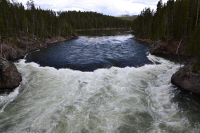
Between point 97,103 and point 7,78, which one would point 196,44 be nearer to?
point 97,103

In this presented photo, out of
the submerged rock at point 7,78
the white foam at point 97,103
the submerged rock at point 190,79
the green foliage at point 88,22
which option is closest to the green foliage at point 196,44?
the submerged rock at point 190,79

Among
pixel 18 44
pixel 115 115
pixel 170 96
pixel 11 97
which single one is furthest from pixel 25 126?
pixel 18 44

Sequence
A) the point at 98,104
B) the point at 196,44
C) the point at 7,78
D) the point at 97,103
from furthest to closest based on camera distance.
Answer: the point at 196,44 < the point at 7,78 < the point at 97,103 < the point at 98,104

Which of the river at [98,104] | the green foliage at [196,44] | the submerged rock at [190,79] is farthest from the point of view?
the green foliage at [196,44]

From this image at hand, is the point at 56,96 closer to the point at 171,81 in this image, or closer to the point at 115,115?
the point at 115,115

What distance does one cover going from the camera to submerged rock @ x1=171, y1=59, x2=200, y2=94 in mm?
15761

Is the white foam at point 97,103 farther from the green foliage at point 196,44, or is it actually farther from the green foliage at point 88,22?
the green foliage at point 88,22

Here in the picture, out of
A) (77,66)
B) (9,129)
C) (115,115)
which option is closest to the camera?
(9,129)

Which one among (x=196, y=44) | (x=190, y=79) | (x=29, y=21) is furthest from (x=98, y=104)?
(x=29, y=21)

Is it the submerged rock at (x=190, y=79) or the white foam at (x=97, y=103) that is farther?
the submerged rock at (x=190, y=79)

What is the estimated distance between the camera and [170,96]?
51.2ft

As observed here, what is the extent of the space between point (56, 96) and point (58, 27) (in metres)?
71.1

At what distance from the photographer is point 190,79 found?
1662cm

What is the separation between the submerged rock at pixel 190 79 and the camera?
15761 mm
